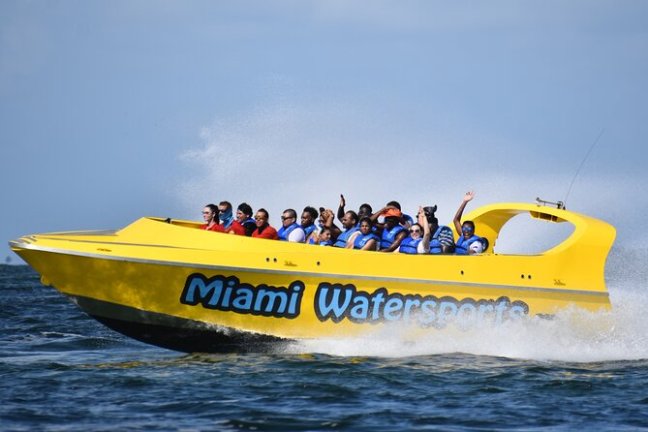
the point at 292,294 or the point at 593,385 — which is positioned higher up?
the point at 292,294

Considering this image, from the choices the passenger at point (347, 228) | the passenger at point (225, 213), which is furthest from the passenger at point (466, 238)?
the passenger at point (225, 213)

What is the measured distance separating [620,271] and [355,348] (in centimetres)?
463

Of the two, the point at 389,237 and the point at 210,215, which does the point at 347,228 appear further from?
the point at 210,215

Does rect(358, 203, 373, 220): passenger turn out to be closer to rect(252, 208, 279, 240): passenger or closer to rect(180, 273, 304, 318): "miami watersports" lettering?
rect(252, 208, 279, 240): passenger

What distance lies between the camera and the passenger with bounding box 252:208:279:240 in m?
12.7

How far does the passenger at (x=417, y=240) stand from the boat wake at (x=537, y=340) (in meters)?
1.04

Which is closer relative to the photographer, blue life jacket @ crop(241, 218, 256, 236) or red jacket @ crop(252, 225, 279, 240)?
red jacket @ crop(252, 225, 279, 240)

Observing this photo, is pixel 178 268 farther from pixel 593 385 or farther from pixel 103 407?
pixel 593 385

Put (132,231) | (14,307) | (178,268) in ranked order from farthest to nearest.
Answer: (14,307) < (132,231) < (178,268)

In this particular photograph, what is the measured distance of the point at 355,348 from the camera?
40.3 feet

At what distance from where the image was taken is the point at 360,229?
1287cm

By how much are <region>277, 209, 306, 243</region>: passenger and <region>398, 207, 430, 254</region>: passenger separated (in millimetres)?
1269

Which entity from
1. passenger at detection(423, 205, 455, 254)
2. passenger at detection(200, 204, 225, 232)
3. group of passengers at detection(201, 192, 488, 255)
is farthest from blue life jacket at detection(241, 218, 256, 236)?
passenger at detection(423, 205, 455, 254)

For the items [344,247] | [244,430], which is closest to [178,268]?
[344,247]
